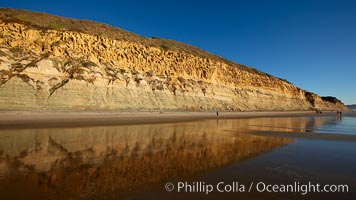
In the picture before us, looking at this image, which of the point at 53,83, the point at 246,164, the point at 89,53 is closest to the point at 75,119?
the point at 53,83

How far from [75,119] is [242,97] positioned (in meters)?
40.9

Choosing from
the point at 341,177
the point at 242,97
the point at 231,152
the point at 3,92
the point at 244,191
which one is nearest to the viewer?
the point at 244,191

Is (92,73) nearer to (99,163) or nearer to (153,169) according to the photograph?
(99,163)

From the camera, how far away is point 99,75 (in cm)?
2794

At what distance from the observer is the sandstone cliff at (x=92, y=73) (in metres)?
22.4

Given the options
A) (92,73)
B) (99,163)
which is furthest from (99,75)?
(99,163)

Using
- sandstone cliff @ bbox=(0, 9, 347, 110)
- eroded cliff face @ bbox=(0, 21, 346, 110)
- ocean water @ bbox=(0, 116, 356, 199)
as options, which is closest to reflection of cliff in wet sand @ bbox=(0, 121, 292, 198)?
ocean water @ bbox=(0, 116, 356, 199)

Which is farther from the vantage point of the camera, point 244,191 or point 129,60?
point 129,60

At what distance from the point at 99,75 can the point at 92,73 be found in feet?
2.77

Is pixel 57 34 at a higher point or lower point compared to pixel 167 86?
higher

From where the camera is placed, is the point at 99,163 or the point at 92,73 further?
the point at 92,73

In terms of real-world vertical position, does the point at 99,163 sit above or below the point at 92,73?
below

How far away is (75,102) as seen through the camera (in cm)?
2423

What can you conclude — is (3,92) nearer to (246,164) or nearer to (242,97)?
(246,164)
